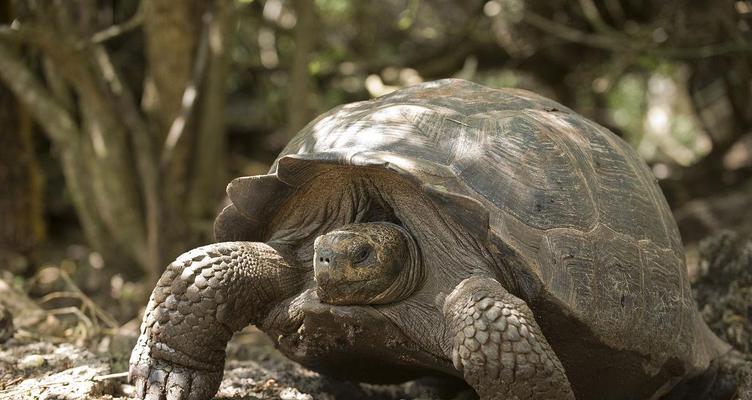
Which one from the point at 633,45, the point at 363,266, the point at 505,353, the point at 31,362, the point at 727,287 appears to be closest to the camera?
the point at 505,353

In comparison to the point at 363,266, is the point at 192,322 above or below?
below

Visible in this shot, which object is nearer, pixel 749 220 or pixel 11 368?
pixel 11 368

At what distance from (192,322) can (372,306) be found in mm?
624

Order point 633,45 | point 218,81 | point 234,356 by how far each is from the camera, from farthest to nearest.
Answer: point 633,45, point 218,81, point 234,356

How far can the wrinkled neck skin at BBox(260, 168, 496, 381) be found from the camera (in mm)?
2686

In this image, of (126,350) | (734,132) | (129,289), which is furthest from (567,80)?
(126,350)

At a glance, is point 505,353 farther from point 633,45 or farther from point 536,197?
point 633,45

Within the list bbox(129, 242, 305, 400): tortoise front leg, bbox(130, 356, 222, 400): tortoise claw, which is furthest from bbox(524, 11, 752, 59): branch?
bbox(130, 356, 222, 400): tortoise claw

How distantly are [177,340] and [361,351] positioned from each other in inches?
25.5

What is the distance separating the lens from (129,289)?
5.64 meters

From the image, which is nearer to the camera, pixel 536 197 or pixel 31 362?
pixel 536 197

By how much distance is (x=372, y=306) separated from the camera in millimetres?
2723

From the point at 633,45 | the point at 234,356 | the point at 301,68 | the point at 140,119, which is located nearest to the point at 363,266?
the point at 234,356

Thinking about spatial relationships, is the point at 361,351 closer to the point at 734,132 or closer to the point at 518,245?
the point at 518,245
